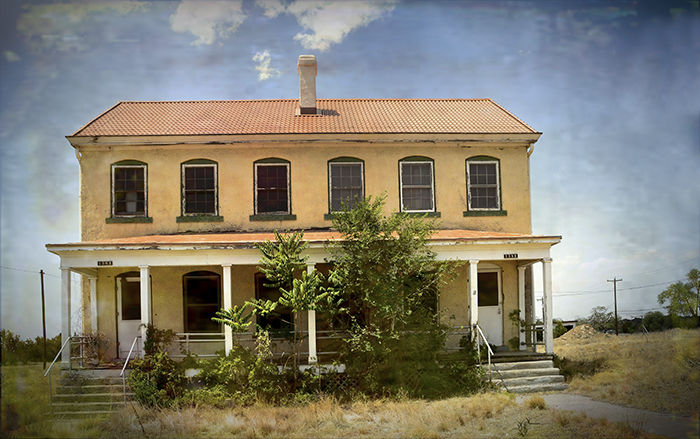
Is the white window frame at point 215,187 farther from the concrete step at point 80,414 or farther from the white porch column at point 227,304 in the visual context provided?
the concrete step at point 80,414

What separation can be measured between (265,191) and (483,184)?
273 inches

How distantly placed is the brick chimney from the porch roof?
17.1ft

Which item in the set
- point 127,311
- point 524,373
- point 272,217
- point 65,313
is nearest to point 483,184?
point 524,373

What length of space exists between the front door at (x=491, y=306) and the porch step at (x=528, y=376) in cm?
216

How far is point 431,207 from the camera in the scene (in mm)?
18016

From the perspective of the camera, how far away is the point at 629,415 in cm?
1120

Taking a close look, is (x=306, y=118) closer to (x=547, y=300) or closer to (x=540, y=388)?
(x=547, y=300)

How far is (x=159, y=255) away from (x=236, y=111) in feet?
23.2

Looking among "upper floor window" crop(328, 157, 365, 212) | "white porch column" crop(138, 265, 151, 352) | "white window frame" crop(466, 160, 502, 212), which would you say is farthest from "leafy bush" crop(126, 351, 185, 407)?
"white window frame" crop(466, 160, 502, 212)

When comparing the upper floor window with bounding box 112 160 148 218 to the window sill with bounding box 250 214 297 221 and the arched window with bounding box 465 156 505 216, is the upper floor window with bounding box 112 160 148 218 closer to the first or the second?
the window sill with bounding box 250 214 297 221

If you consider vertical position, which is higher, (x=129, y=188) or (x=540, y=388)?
(x=129, y=188)

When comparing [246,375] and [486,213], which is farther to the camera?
[486,213]

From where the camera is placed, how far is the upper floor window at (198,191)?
58.1 feet

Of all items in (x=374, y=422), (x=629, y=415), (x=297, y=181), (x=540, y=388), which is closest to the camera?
(x=629, y=415)
